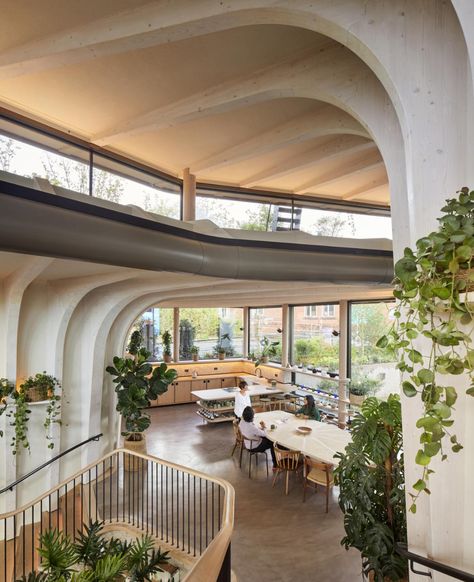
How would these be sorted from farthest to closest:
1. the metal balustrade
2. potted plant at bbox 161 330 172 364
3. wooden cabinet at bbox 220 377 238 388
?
1. wooden cabinet at bbox 220 377 238 388
2. potted plant at bbox 161 330 172 364
3. the metal balustrade

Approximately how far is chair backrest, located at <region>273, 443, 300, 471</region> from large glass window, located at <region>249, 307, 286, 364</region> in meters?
5.67

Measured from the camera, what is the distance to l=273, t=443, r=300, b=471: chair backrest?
6457 mm

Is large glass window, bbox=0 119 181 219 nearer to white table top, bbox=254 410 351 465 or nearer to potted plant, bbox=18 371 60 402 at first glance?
potted plant, bbox=18 371 60 402

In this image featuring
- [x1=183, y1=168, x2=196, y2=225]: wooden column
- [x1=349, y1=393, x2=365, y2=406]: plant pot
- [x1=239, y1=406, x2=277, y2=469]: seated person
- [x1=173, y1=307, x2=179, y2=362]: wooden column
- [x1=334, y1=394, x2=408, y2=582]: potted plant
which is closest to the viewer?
[x1=334, y1=394, x2=408, y2=582]: potted plant

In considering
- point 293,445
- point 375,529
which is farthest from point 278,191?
point 375,529

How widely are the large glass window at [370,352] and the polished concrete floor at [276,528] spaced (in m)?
3.10

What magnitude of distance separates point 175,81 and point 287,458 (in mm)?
6095

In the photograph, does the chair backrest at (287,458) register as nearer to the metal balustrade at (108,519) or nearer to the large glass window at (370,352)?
the metal balustrade at (108,519)

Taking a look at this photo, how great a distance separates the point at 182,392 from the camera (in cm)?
1255

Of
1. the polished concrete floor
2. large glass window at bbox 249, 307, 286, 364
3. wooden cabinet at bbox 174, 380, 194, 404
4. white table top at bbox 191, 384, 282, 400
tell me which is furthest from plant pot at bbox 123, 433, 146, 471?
large glass window at bbox 249, 307, 286, 364

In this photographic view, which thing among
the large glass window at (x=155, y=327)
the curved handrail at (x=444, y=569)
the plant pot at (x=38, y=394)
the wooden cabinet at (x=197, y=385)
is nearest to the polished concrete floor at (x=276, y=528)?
the curved handrail at (x=444, y=569)

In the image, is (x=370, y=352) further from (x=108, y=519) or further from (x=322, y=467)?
(x=108, y=519)

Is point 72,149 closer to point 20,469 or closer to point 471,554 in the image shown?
point 20,469

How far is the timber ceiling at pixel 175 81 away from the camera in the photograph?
282 centimetres
